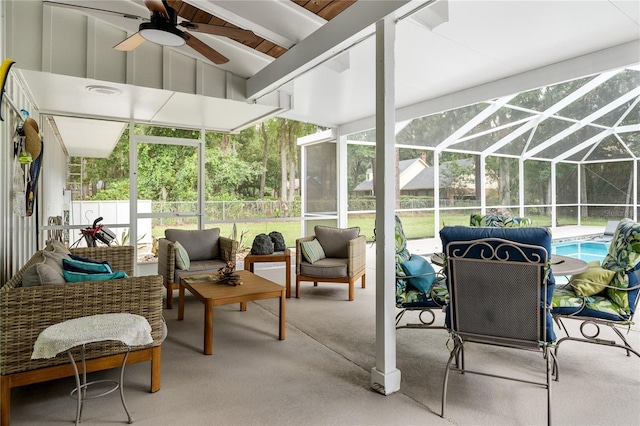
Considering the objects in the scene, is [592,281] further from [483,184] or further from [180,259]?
[483,184]

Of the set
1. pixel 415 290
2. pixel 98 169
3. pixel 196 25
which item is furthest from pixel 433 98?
pixel 98 169

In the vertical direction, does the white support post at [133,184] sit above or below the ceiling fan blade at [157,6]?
below

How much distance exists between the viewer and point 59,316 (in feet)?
7.64

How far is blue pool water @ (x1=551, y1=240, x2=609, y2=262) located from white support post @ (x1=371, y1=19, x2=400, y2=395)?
23.4 ft

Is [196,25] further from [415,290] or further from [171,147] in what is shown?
[171,147]

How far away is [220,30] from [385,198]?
1.76 metres

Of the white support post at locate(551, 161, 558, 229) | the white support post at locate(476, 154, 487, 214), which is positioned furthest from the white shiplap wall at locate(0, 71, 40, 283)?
the white support post at locate(551, 161, 558, 229)

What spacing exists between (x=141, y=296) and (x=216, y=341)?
1.08m

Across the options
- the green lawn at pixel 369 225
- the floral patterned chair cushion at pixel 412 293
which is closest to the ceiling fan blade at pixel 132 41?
the floral patterned chair cushion at pixel 412 293

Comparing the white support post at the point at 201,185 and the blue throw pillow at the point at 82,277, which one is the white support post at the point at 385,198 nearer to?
the blue throw pillow at the point at 82,277

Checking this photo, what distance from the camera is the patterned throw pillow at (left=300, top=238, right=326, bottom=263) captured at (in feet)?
16.2

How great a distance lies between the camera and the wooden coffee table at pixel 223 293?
10.3 feet

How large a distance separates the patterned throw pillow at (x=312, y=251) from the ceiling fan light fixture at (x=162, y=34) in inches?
111

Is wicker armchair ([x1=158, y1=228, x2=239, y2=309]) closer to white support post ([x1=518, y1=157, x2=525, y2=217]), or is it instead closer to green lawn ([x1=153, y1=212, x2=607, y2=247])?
green lawn ([x1=153, y1=212, x2=607, y2=247])
